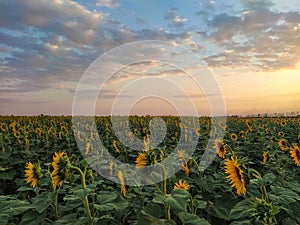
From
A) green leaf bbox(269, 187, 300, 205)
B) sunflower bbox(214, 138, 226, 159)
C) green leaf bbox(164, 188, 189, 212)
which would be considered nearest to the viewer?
green leaf bbox(164, 188, 189, 212)

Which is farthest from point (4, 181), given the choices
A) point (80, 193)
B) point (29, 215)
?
point (80, 193)

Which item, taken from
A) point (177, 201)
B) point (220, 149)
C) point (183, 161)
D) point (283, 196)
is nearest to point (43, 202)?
point (177, 201)

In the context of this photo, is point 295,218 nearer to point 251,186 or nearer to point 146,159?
point 251,186

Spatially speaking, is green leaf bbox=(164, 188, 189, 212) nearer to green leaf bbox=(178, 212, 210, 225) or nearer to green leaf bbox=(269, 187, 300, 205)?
green leaf bbox=(178, 212, 210, 225)

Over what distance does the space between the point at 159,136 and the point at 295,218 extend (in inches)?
277

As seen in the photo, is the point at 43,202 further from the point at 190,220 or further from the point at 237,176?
the point at 237,176

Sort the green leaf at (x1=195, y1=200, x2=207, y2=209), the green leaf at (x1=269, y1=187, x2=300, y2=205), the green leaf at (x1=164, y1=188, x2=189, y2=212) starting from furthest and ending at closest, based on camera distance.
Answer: the green leaf at (x1=195, y1=200, x2=207, y2=209), the green leaf at (x1=269, y1=187, x2=300, y2=205), the green leaf at (x1=164, y1=188, x2=189, y2=212)

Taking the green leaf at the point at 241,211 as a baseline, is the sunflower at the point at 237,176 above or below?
above

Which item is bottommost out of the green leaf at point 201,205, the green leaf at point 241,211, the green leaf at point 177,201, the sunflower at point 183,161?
the green leaf at point 201,205

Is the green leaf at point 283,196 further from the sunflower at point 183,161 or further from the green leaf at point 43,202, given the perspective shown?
the green leaf at point 43,202

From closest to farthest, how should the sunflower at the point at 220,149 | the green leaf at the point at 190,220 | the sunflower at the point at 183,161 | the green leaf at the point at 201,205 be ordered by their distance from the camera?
1. the green leaf at the point at 190,220
2. the green leaf at the point at 201,205
3. the sunflower at the point at 183,161
4. the sunflower at the point at 220,149

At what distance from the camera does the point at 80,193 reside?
223cm

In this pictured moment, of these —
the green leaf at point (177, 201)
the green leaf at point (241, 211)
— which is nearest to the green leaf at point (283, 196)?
the green leaf at point (241, 211)

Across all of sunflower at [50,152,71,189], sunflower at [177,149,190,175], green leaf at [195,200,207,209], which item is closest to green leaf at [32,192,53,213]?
sunflower at [50,152,71,189]
